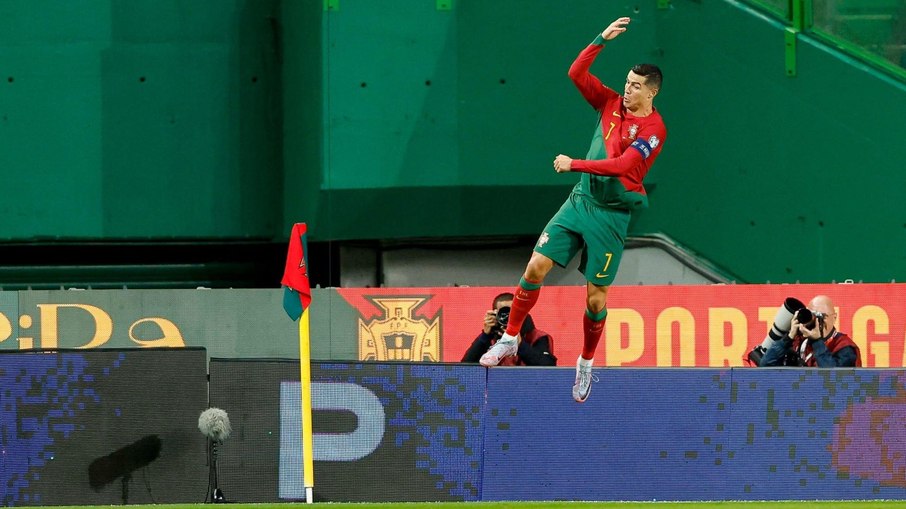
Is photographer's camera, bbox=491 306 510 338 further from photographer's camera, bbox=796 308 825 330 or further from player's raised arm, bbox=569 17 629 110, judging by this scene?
player's raised arm, bbox=569 17 629 110

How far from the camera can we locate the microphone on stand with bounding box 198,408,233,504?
11.1 m

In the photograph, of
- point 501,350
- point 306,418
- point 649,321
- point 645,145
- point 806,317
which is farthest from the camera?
point 649,321

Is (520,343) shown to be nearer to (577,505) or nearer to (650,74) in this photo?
(577,505)

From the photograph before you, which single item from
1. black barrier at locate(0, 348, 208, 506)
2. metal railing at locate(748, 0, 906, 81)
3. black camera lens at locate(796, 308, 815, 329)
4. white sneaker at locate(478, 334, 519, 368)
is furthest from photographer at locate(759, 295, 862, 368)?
black barrier at locate(0, 348, 208, 506)

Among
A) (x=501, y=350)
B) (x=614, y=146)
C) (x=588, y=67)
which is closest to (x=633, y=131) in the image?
(x=614, y=146)

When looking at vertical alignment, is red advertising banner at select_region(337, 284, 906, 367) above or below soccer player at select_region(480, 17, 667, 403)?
below

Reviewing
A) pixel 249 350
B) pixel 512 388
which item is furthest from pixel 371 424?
pixel 249 350

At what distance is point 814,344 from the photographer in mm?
12062

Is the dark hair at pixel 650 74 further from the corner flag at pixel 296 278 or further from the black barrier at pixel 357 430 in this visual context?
the corner flag at pixel 296 278

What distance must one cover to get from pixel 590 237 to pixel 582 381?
1504 millimetres

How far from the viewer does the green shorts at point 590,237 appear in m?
9.80

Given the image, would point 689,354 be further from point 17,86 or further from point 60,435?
point 17,86

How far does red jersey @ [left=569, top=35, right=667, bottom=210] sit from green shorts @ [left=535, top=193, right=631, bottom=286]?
9cm

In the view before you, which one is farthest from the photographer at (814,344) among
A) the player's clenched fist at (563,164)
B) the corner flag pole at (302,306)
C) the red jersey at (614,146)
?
the corner flag pole at (302,306)
